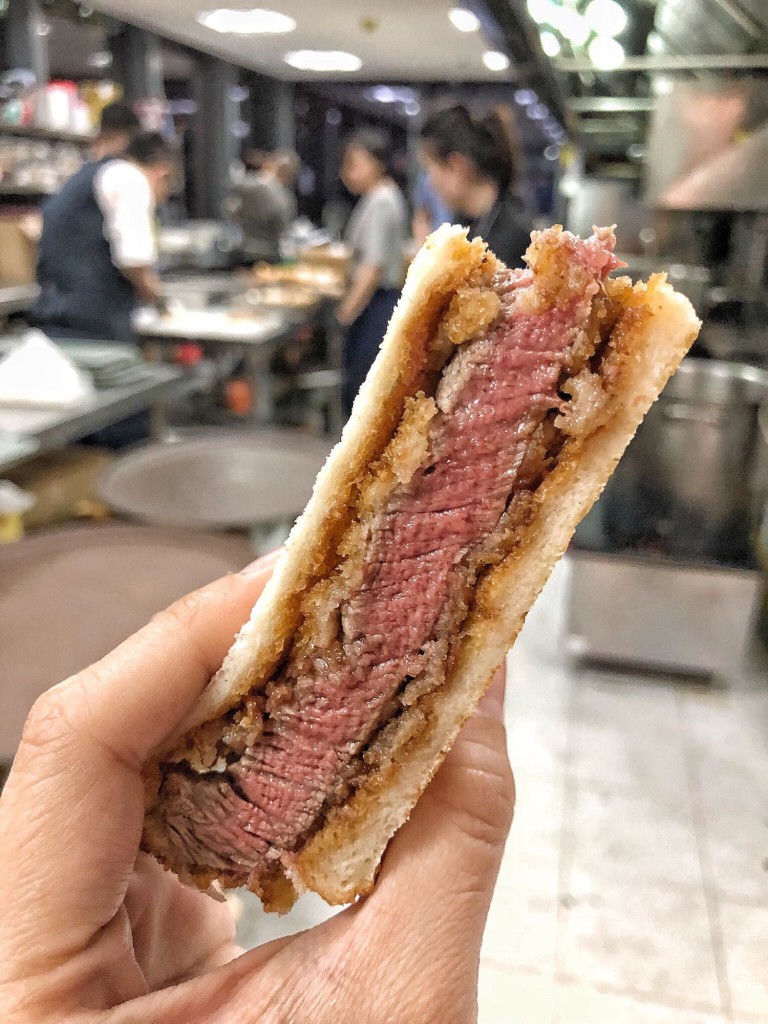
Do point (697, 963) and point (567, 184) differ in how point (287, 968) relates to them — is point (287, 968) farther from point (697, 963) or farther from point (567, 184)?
point (567, 184)

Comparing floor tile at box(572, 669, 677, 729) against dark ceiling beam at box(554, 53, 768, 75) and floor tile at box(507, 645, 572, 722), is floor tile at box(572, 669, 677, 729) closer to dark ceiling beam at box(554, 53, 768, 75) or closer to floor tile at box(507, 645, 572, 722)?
floor tile at box(507, 645, 572, 722)

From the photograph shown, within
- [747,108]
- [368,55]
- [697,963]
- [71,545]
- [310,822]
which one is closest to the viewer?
[310,822]

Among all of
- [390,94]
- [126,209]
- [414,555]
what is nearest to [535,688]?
[414,555]

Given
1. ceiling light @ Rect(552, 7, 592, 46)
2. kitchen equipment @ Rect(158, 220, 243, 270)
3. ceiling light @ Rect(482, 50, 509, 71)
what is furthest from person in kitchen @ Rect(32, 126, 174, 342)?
ceiling light @ Rect(482, 50, 509, 71)

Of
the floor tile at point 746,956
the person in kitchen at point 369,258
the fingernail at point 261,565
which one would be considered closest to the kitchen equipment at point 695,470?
the floor tile at point 746,956

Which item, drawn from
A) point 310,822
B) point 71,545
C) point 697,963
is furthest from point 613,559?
point 310,822

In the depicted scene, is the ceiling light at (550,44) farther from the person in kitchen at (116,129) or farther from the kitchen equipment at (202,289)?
the kitchen equipment at (202,289)

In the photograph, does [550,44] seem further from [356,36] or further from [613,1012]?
[356,36]
